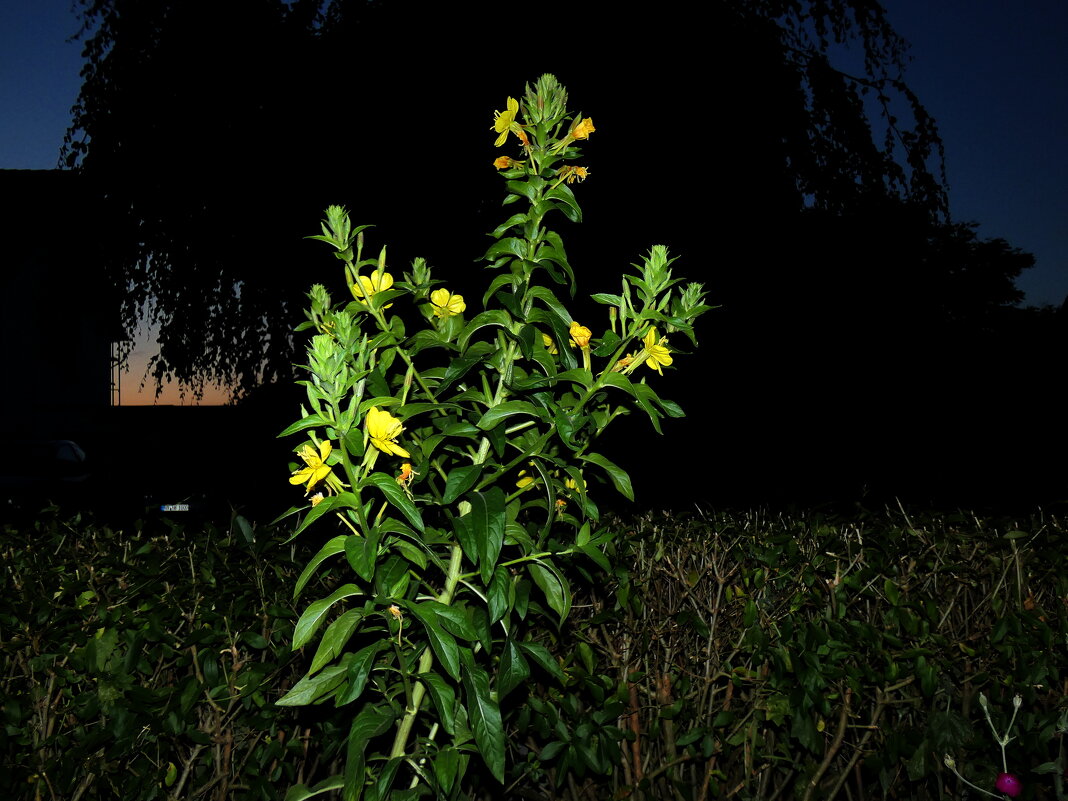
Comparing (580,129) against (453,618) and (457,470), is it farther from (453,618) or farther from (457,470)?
(453,618)

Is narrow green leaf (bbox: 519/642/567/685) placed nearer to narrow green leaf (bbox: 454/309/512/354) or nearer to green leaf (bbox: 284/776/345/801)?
green leaf (bbox: 284/776/345/801)

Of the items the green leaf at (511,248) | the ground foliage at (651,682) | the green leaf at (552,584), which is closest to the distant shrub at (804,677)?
the ground foliage at (651,682)

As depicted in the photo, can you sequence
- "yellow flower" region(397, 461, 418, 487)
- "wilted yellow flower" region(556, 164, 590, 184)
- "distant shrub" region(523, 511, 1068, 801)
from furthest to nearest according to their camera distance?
"distant shrub" region(523, 511, 1068, 801)
"wilted yellow flower" region(556, 164, 590, 184)
"yellow flower" region(397, 461, 418, 487)

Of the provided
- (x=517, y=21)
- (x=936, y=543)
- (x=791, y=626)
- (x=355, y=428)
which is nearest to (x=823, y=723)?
(x=791, y=626)

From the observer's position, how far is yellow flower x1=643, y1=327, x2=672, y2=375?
1.65m

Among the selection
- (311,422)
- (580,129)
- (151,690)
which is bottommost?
(151,690)

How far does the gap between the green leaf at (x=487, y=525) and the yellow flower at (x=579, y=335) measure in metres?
0.39

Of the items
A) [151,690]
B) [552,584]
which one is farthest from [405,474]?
[151,690]

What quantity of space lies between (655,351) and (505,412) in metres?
0.37

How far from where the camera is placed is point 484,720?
1432 mm

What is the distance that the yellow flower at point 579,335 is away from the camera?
1694 mm

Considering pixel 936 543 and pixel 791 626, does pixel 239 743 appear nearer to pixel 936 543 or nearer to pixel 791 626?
pixel 791 626

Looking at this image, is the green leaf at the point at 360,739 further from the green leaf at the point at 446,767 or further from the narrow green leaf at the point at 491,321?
the narrow green leaf at the point at 491,321

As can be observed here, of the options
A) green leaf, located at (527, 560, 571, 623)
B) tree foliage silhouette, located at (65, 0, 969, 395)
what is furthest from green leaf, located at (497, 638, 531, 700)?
tree foliage silhouette, located at (65, 0, 969, 395)
